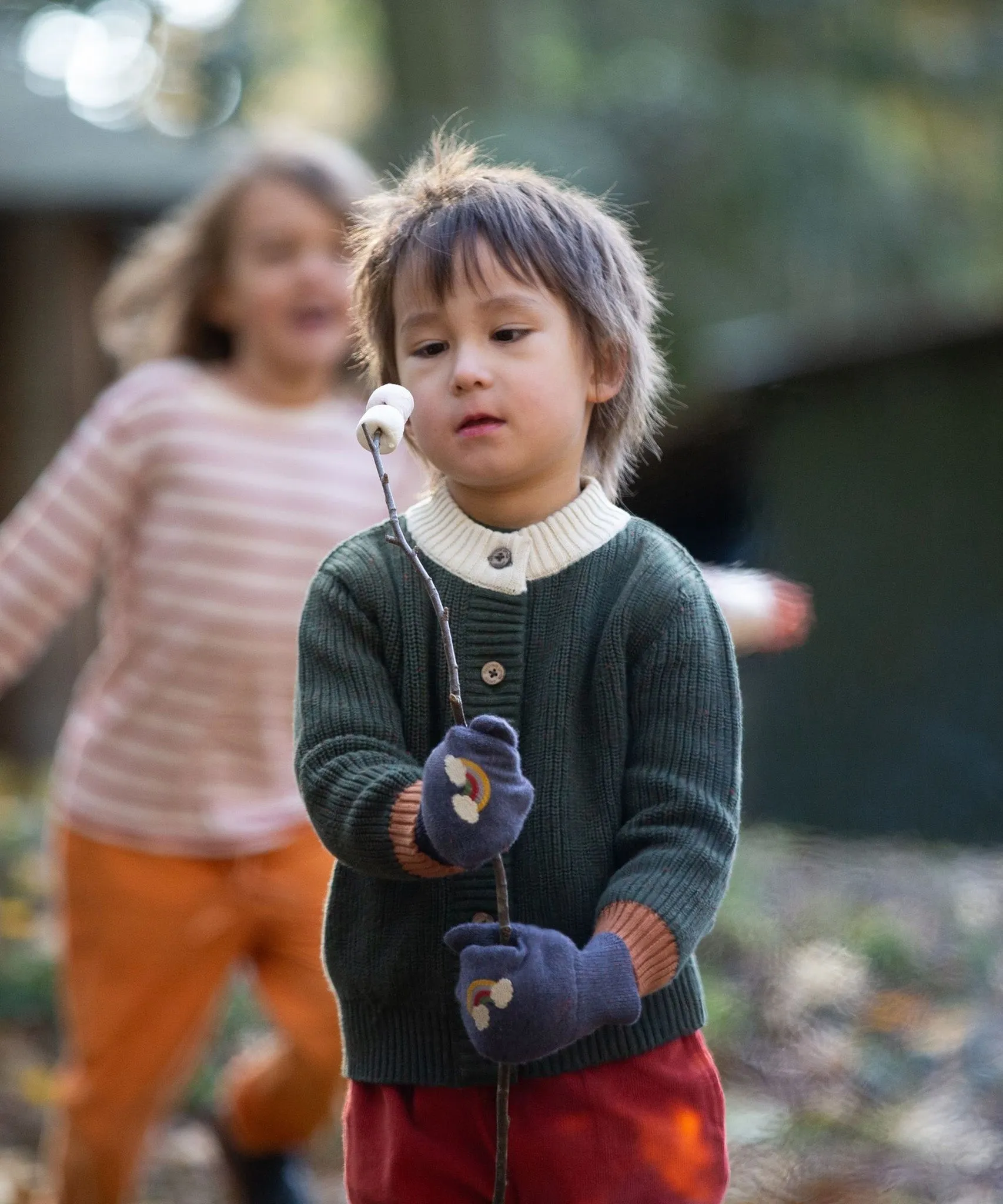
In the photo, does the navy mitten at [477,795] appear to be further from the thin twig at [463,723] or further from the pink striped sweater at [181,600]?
the pink striped sweater at [181,600]

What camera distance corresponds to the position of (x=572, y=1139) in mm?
1722

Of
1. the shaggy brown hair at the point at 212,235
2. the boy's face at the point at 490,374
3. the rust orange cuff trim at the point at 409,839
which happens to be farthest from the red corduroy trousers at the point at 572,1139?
the shaggy brown hair at the point at 212,235

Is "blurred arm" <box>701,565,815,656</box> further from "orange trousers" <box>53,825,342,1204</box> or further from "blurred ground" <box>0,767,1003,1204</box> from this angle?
"blurred ground" <box>0,767,1003,1204</box>

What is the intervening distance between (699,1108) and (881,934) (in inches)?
108

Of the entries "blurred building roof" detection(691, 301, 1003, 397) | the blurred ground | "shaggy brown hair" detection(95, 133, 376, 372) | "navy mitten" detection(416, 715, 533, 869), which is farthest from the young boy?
"blurred building roof" detection(691, 301, 1003, 397)

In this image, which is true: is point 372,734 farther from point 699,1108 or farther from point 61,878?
point 61,878

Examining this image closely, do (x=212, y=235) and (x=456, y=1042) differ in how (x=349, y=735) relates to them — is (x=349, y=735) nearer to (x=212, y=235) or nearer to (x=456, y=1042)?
(x=456, y=1042)

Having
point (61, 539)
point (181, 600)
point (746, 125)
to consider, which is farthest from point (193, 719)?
point (746, 125)

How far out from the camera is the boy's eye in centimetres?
173

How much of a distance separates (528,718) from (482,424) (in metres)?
0.30

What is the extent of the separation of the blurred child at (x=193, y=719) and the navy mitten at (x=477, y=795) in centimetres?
154

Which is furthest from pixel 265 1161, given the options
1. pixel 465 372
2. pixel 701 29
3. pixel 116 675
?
pixel 701 29

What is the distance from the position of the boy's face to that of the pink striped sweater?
4.34ft

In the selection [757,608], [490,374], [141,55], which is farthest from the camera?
[141,55]
